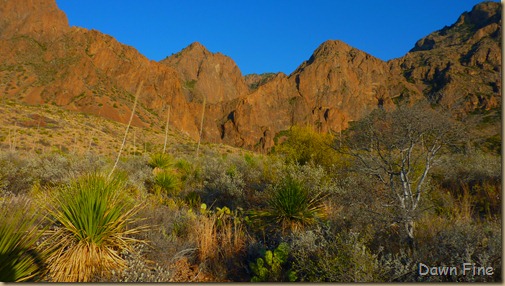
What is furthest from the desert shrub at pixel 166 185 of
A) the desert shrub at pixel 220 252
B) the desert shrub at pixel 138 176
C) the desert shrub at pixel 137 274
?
the desert shrub at pixel 137 274

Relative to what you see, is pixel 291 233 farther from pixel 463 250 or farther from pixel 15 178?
pixel 15 178

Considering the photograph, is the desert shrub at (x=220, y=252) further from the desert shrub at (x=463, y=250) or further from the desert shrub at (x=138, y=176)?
the desert shrub at (x=138, y=176)

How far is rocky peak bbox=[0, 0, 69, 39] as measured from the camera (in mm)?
86875

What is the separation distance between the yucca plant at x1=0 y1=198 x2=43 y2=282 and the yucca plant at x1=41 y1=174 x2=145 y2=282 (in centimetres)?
27

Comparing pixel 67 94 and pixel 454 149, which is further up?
pixel 67 94

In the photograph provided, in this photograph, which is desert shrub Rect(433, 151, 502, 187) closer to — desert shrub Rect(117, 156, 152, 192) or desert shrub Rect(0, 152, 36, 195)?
desert shrub Rect(117, 156, 152, 192)

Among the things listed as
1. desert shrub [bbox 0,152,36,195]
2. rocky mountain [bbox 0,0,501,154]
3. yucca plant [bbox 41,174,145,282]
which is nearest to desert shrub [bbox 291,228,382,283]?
yucca plant [bbox 41,174,145,282]

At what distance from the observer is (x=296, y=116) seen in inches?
5418

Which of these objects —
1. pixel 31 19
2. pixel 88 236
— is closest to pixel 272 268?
pixel 88 236

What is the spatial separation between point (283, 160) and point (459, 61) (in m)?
146

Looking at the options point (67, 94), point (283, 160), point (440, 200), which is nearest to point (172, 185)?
point (283, 160)

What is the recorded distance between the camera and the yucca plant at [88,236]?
3980 mm

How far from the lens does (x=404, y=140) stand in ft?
17.0

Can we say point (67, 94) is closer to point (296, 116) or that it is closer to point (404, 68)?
point (296, 116)
